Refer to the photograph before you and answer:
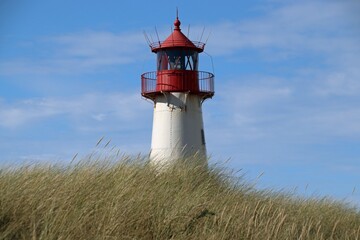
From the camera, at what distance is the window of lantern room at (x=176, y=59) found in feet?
49.0

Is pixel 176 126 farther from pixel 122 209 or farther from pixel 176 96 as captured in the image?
pixel 122 209

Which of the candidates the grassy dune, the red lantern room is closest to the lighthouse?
the red lantern room

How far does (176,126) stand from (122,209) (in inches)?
397

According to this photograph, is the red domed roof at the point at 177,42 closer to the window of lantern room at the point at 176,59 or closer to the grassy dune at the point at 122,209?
the window of lantern room at the point at 176,59

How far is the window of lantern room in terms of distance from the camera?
14930 mm

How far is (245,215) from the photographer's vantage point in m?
5.77

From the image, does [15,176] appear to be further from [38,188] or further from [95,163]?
[95,163]

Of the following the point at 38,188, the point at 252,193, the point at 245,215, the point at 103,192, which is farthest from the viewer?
the point at 252,193

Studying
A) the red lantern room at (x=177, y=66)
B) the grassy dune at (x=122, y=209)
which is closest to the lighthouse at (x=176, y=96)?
the red lantern room at (x=177, y=66)

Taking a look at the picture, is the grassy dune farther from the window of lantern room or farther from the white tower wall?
the window of lantern room

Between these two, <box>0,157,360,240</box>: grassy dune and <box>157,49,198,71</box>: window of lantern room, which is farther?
<box>157,49,198,71</box>: window of lantern room

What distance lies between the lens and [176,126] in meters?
14.9

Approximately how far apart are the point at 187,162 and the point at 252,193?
100 cm

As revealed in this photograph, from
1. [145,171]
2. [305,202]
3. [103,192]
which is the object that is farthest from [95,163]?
[305,202]
